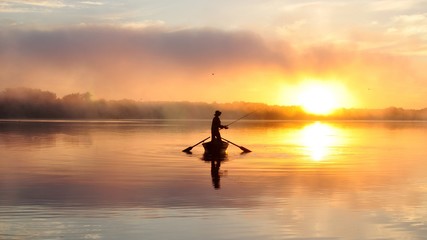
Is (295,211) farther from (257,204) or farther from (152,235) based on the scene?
(152,235)

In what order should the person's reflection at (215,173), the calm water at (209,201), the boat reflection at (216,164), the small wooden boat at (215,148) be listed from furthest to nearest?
the small wooden boat at (215,148)
the boat reflection at (216,164)
the person's reflection at (215,173)
the calm water at (209,201)

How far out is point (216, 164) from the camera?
120ft

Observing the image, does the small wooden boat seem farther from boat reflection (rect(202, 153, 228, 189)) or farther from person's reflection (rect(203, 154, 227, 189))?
person's reflection (rect(203, 154, 227, 189))

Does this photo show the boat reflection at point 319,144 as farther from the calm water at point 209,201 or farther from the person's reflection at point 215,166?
the calm water at point 209,201

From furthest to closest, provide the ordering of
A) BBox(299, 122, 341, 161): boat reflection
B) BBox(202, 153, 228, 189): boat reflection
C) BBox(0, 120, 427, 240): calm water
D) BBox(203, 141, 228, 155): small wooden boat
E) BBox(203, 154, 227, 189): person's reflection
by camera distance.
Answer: BBox(299, 122, 341, 161): boat reflection < BBox(203, 141, 228, 155): small wooden boat < BBox(202, 153, 228, 189): boat reflection < BBox(203, 154, 227, 189): person's reflection < BBox(0, 120, 427, 240): calm water

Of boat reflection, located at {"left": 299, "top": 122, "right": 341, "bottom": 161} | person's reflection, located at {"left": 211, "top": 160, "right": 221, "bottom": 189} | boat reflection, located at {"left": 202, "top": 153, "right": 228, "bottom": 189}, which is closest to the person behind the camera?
person's reflection, located at {"left": 211, "top": 160, "right": 221, "bottom": 189}

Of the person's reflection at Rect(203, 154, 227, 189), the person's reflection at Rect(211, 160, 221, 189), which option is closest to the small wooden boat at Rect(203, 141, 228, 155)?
the person's reflection at Rect(203, 154, 227, 189)

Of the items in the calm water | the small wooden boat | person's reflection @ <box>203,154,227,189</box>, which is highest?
the small wooden boat

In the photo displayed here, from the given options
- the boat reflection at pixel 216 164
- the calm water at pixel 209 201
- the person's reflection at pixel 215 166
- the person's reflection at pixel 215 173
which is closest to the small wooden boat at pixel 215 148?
the boat reflection at pixel 216 164

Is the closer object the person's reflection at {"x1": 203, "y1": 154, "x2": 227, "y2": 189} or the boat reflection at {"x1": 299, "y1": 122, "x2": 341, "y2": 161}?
the person's reflection at {"x1": 203, "y1": 154, "x2": 227, "y2": 189}

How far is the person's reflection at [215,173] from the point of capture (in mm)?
25688

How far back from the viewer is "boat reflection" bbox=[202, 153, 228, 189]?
2647 cm

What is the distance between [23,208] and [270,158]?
25.3m

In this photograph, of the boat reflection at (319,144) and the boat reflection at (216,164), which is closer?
the boat reflection at (216,164)
